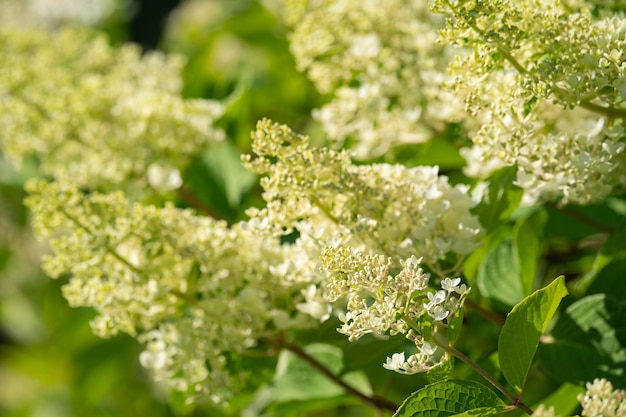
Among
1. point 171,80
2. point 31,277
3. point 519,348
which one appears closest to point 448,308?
point 519,348

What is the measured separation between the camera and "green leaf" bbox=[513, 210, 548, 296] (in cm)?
117

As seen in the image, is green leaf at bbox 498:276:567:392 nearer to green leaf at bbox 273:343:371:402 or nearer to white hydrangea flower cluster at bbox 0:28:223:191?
green leaf at bbox 273:343:371:402

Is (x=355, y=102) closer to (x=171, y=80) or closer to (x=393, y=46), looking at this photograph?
(x=393, y=46)

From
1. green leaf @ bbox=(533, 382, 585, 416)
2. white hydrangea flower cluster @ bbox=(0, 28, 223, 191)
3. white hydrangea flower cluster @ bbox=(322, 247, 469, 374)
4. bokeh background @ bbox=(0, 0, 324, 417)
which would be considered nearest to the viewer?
white hydrangea flower cluster @ bbox=(322, 247, 469, 374)

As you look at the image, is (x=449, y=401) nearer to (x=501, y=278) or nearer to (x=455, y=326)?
(x=455, y=326)

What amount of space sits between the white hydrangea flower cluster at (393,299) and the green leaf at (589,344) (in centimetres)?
30

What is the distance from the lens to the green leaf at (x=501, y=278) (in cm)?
117

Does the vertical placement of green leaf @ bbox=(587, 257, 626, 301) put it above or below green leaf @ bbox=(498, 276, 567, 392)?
above

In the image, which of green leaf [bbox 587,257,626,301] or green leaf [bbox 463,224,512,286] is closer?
green leaf [bbox 587,257,626,301]

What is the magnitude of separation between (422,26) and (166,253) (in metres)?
0.51

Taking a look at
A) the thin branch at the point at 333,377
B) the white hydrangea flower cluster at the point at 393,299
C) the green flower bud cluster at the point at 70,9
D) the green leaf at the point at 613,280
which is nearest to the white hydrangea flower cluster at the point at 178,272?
the thin branch at the point at 333,377

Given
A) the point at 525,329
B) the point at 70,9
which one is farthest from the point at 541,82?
the point at 70,9

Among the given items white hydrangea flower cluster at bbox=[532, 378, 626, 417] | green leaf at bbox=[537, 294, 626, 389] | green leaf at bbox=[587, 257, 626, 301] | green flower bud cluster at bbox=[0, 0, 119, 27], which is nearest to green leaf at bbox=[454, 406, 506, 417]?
white hydrangea flower cluster at bbox=[532, 378, 626, 417]

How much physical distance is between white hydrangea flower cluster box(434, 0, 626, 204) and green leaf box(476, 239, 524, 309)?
21 centimetres
